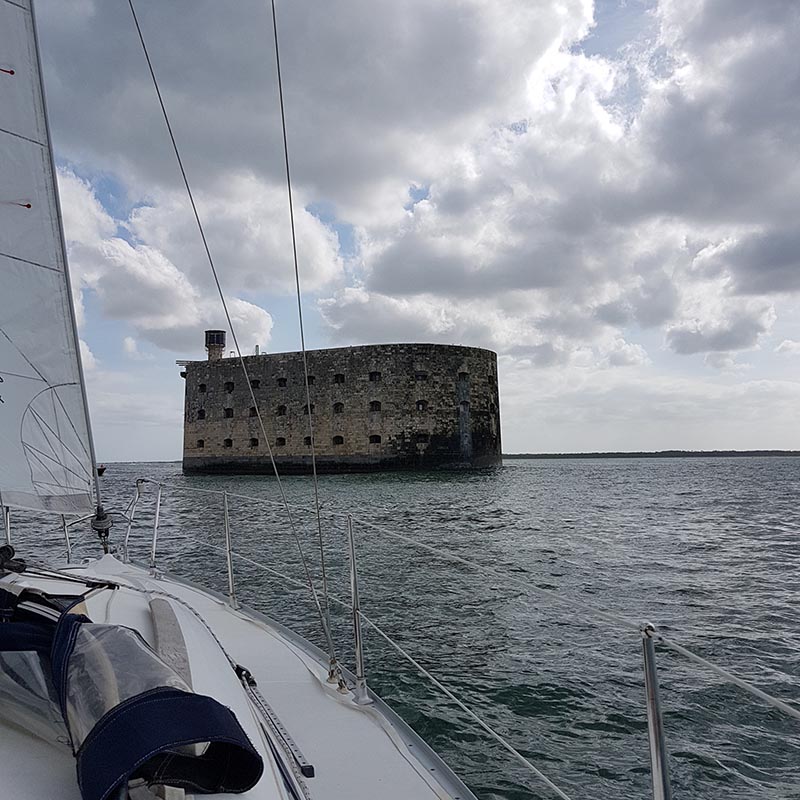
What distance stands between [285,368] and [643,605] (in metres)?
22.6

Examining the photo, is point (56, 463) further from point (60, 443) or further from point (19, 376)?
point (19, 376)

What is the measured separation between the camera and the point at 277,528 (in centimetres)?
970

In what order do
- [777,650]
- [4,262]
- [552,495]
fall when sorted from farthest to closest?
1. [552,495]
2. [777,650]
3. [4,262]

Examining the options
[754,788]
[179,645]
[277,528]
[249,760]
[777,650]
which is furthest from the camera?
[277,528]

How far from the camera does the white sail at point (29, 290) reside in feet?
7.27

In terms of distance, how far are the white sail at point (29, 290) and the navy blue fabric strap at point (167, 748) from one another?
1.62m

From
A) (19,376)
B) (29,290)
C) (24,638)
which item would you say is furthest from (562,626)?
(24,638)

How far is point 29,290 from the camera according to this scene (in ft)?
7.36

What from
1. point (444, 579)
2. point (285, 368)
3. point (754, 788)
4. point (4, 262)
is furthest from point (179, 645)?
point (285, 368)

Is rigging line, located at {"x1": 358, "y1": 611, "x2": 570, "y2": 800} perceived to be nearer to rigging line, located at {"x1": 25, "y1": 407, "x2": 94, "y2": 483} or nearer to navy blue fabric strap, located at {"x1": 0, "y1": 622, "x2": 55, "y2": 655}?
navy blue fabric strap, located at {"x1": 0, "y1": 622, "x2": 55, "y2": 655}

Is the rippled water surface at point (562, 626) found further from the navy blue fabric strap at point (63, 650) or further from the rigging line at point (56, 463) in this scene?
the navy blue fabric strap at point (63, 650)

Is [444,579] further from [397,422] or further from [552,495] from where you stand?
[397,422]

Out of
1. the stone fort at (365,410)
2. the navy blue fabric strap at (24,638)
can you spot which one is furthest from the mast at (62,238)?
the stone fort at (365,410)

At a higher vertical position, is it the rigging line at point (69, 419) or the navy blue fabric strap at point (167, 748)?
the rigging line at point (69, 419)
